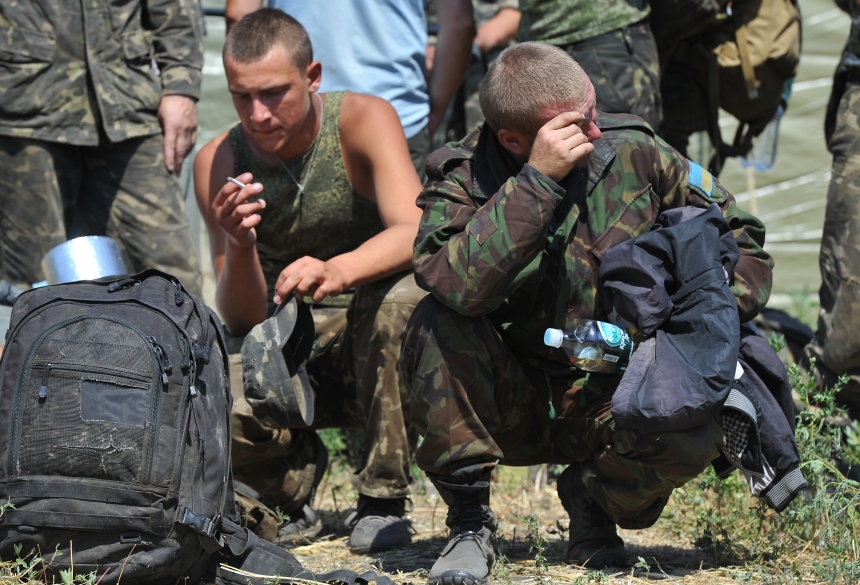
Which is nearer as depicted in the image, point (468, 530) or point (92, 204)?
point (468, 530)

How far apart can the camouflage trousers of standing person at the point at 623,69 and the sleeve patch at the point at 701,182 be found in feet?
3.36

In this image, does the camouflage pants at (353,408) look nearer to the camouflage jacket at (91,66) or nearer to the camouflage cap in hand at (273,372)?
the camouflage cap in hand at (273,372)

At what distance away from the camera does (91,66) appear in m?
3.93

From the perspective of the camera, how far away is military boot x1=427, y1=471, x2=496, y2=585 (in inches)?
104

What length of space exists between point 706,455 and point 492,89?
112 cm

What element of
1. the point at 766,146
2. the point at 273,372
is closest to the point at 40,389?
the point at 273,372

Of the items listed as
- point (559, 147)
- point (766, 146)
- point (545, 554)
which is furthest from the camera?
point (766, 146)

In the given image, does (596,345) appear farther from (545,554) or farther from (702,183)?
(545,554)

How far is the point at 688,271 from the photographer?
8.50 feet

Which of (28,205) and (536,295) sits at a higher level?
(28,205)

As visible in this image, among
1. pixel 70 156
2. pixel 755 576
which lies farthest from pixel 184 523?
pixel 70 156

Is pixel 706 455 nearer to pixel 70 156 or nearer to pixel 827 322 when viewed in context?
pixel 827 322

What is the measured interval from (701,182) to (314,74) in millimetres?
1444

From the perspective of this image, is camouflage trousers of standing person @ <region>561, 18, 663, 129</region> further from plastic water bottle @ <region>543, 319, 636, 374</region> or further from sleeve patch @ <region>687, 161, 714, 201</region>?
plastic water bottle @ <region>543, 319, 636, 374</region>
